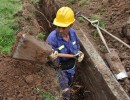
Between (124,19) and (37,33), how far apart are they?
7.77 ft

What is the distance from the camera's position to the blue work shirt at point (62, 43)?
5.64m

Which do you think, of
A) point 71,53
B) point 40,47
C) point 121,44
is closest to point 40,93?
point 40,47

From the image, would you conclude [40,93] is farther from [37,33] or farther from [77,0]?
[77,0]

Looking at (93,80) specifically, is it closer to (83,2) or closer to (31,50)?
(31,50)

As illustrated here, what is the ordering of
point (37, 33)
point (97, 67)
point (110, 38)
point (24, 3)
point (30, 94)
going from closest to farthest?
point (30, 94), point (97, 67), point (37, 33), point (110, 38), point (24, 3)

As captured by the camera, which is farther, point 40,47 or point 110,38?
point 110,38

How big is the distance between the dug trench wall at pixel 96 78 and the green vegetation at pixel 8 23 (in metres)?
1.49

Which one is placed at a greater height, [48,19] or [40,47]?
[40,47]

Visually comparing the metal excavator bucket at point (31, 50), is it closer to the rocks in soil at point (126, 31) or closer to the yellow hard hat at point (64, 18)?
the yellow hard hat at point (64, 18)

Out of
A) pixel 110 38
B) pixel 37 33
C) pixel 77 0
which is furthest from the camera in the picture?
pixel 77 0

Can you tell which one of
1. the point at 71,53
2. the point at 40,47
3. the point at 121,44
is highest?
the point at 40,47

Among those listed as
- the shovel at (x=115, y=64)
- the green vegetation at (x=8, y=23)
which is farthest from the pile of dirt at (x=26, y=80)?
the shovel at (x=115, y=64)

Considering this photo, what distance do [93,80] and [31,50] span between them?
5.38 ft

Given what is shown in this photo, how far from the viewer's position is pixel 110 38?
739 cm
